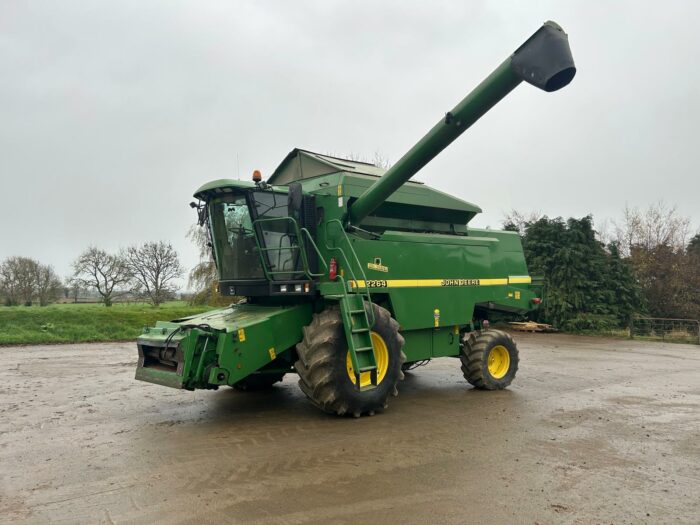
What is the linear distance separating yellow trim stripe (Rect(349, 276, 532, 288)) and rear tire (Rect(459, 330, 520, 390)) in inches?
35.0

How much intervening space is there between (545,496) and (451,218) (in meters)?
5.53

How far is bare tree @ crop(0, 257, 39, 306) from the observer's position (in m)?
34.4

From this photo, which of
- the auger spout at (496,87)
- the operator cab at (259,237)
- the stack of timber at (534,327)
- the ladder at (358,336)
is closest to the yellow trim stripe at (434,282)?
the ladder at (358,336)

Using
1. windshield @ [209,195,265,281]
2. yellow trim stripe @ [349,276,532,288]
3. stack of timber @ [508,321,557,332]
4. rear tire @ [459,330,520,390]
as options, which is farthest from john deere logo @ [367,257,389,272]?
stack of timber @ [508,321,557,332]

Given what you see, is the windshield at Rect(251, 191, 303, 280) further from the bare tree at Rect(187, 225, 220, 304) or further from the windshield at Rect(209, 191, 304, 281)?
the bare tree at Rect(187, 225, 220, 304)

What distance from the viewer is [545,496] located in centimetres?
396

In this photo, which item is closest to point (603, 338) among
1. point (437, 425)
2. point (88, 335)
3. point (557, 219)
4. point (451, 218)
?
point (557, 219)

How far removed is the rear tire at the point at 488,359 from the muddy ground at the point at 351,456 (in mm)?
258

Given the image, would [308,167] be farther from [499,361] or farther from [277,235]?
[499,361]

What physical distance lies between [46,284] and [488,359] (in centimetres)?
3721

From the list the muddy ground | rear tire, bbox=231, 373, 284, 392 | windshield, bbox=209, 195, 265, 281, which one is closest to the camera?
the muddy ground

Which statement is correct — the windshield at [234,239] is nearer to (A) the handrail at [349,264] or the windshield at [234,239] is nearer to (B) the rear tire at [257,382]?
(A) the handrail at [349,264]

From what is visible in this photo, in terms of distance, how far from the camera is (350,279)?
6.93m

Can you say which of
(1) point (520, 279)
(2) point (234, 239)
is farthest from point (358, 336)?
(1) point (520, 279)
